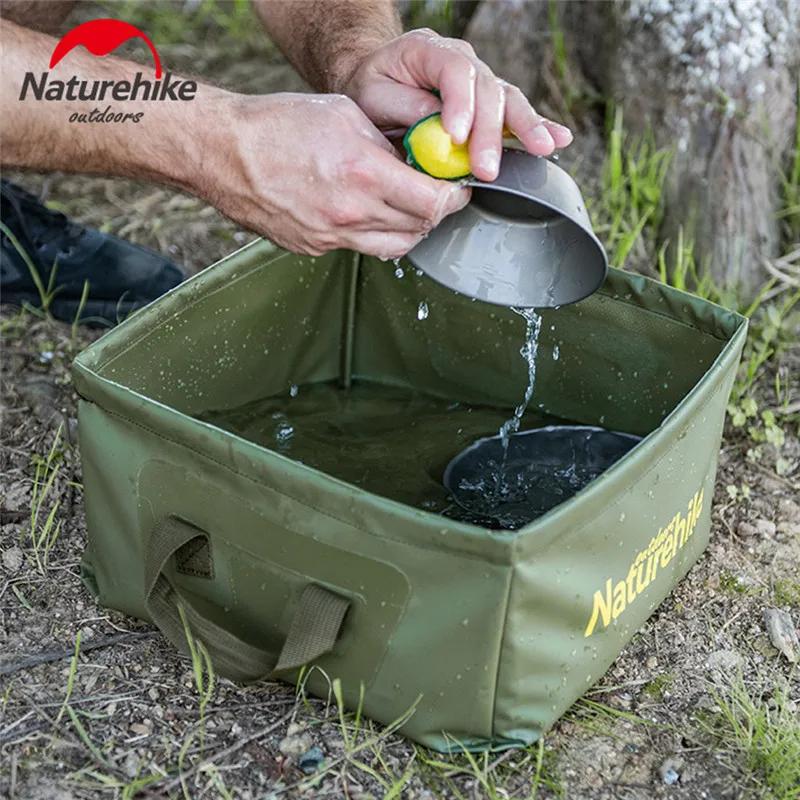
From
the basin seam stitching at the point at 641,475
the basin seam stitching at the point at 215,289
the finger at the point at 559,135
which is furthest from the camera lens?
the basin seam stitching at the point at 215,289

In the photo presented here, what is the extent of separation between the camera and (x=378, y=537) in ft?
4.29

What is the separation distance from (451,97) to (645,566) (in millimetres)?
644

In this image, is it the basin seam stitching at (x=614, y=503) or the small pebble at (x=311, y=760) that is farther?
the small pebble at (x=311, y=760)

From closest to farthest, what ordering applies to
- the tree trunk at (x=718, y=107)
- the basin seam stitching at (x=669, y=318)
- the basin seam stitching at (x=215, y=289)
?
the basin seam stitching at (x=215, y=289) < the basin seam stitching at (x=669, y=318) < the tree trunk at (x=718, y=107)

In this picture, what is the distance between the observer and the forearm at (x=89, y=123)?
60.1 inches

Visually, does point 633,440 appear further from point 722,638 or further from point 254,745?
point 254,745

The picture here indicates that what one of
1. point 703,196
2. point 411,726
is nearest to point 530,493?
point 411,726

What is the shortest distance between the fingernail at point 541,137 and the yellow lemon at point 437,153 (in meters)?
0.09

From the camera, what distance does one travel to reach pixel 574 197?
1493mm

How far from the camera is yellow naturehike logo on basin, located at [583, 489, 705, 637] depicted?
143 cm

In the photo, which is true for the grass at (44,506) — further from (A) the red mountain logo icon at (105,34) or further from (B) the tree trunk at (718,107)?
(B) the tree trunk at (718,107)

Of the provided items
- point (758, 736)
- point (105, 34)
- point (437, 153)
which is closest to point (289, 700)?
point (758, 736)

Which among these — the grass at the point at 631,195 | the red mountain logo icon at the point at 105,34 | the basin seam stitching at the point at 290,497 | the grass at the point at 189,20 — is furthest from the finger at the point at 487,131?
the grass at the point at 189,20

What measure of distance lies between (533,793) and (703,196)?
1374 mm
